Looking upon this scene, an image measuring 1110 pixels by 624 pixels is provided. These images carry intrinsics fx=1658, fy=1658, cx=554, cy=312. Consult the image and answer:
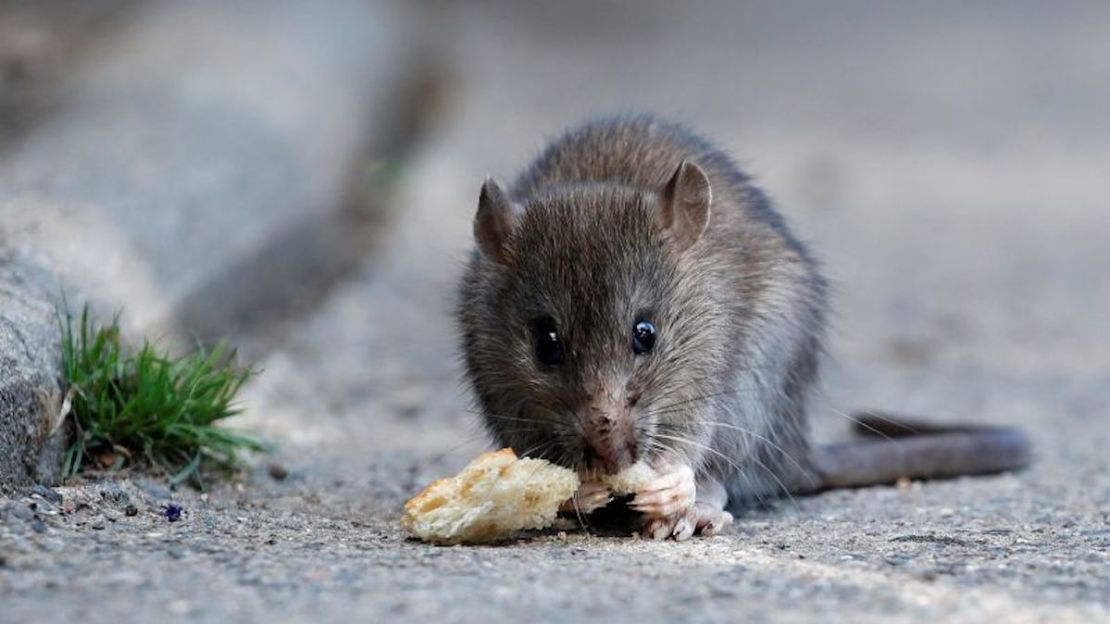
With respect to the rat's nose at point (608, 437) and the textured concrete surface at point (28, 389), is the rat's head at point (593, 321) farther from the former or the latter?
the textured concrete surface at point (28, 389)

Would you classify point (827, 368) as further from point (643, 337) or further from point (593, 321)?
point (593, 321)

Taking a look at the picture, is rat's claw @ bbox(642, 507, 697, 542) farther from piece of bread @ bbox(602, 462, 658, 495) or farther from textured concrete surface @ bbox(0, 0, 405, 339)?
textured concrete surface @ bbox(0, 0, 405, 339)

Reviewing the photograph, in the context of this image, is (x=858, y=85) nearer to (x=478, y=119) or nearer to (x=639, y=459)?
(x=478, y=119)

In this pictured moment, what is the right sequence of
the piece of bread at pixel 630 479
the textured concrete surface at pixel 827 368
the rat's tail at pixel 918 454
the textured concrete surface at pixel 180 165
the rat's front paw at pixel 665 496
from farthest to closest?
the textured concrete surface at pixel 180 165, the rat's tail at pixel 918 454, the rat's front paw at pixel 665 496, the piece of bread at pixel 630 479, the textured concrete surface at pixel 827 368

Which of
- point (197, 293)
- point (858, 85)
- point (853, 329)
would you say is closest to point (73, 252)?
point (197, 293)

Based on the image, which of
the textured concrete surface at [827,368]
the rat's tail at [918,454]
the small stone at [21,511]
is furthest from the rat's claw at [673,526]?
the small stone at [21,511]

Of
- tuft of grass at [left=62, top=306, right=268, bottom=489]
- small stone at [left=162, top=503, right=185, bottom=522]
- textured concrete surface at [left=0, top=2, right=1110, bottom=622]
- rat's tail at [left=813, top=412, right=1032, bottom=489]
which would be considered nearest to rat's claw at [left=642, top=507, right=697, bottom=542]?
textured concrete surface at [left=0, top=2, right=1110, bottom=622]
